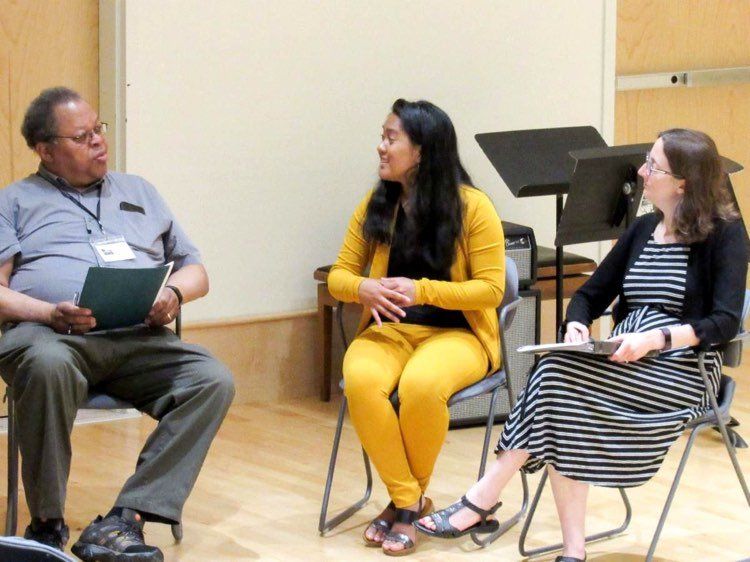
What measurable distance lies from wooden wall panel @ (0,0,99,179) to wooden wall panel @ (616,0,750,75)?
260 cm

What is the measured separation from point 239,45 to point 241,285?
3.07 feet

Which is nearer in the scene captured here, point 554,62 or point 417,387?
point 417,387

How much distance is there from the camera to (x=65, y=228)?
351 centimetres

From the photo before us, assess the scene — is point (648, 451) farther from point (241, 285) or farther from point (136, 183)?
point (241, 285)

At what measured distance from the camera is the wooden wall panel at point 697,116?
19.7 feet

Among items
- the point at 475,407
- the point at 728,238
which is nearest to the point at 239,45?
the point at 475,407

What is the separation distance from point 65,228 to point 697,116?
364 cm

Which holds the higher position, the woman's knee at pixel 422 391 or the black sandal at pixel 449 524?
the woman's knee at pixel 422 391

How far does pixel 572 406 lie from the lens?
3.10 metres

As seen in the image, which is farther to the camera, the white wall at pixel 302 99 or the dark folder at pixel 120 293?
the white wall at pixel 302 99

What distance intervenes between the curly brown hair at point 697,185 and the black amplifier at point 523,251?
1399 mm

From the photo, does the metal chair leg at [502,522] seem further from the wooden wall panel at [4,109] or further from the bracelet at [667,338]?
the wooden wall panel at [4,109]

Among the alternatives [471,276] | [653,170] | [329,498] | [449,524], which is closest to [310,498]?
[329,498]

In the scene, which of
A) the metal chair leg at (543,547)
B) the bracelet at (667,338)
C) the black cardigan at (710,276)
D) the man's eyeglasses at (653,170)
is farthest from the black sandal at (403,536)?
the man's eyeglasses at (653,170)
